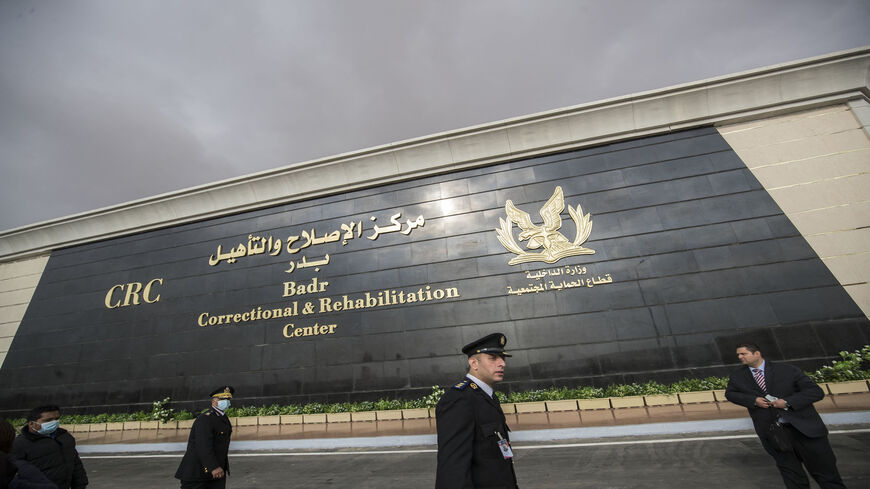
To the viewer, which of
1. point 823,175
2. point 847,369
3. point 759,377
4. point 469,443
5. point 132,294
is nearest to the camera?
point 469,443

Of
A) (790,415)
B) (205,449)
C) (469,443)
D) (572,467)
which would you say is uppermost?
(469,443)

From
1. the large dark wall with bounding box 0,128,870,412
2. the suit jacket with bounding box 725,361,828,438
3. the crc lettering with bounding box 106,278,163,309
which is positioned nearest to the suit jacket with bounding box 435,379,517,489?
the suit jacket with bounding box 725,361,828,438

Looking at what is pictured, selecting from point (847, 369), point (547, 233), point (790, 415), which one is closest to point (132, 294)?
point (547, 233)

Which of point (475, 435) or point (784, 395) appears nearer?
point (475, 435)

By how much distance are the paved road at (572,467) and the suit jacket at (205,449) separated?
1.73 meters

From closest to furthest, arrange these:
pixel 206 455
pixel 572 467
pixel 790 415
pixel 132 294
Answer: pixel 790 415, pixel 206 455, pixel 572 467, pixel 132 294

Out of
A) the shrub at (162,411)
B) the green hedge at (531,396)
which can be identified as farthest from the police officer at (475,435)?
the shrub at (162,411)

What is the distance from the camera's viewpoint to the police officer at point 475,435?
1.85 m

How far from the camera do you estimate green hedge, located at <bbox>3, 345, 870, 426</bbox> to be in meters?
6.46

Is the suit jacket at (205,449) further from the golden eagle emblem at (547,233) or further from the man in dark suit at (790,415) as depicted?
the golden eagle emblem at (547,233)

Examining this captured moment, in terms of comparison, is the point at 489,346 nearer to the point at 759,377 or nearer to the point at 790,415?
the point at 790,415

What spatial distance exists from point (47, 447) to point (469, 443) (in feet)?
13.7

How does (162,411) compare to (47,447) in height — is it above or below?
above

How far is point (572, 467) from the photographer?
4.95 metres
